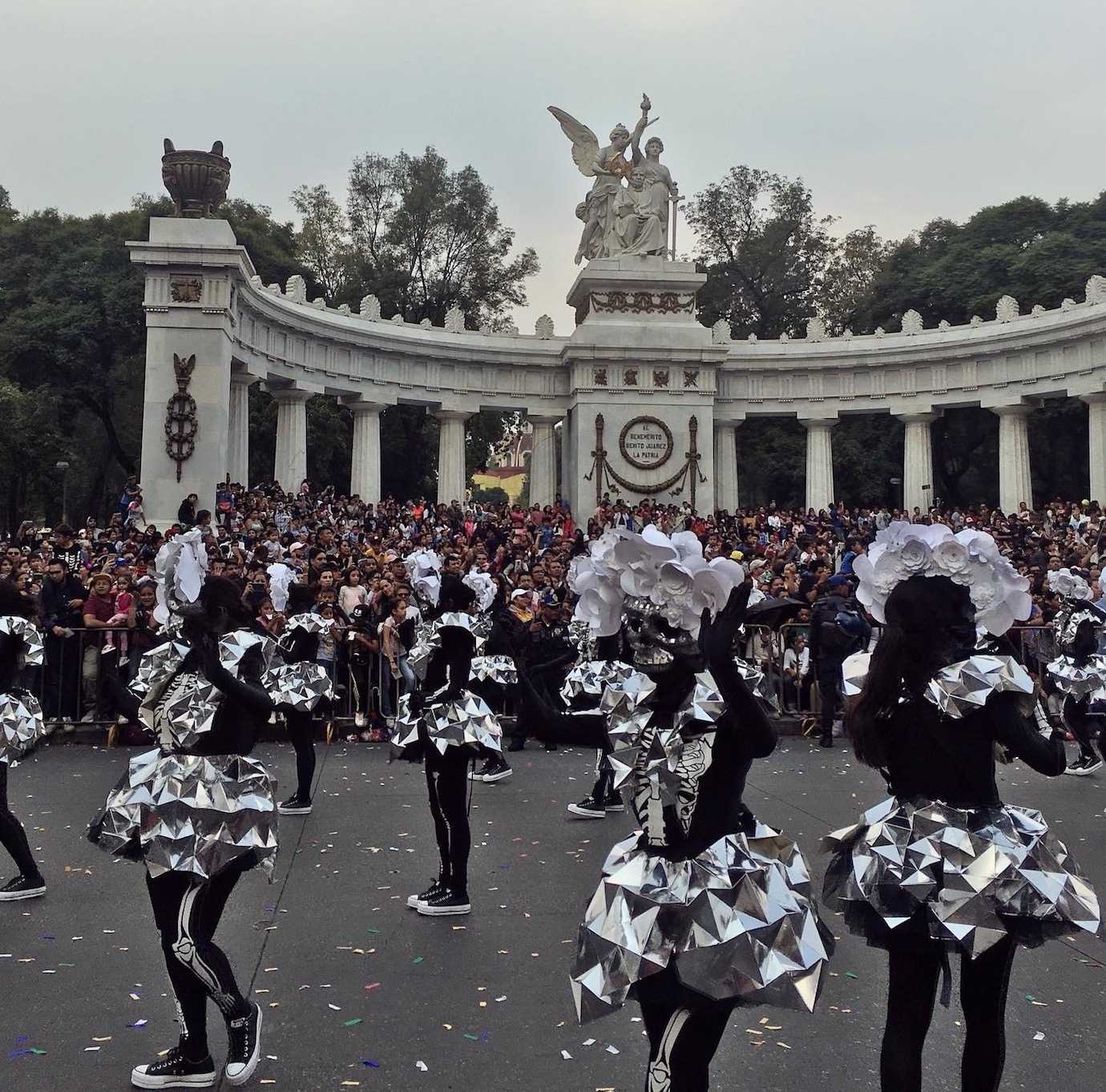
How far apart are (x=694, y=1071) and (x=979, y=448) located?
5017cm

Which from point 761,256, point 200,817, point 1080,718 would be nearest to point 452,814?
point 200,817

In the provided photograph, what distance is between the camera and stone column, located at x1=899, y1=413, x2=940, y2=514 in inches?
1617

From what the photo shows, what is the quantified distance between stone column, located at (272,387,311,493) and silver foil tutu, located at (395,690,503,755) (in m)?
28.5

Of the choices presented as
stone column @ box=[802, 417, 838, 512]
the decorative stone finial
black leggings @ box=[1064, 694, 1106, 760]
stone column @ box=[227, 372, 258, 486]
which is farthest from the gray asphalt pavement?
the decorative stone finial

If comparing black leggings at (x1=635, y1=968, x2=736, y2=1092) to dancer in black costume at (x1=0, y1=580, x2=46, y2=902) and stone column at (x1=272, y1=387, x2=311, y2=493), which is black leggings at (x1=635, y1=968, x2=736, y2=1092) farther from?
stone column at (x1=272, y1=387, x2=311, y2=493)

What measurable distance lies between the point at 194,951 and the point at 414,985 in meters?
1.58

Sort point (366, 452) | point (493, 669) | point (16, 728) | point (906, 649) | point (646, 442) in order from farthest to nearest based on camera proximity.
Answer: point (366, 452) → point (646, 442) → point (493, 669) → point (16, 728) → point (906, 649)

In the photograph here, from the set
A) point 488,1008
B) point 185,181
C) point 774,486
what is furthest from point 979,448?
point 488,1008

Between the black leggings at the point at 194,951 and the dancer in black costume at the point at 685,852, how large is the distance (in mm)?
1763

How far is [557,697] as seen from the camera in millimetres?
11398

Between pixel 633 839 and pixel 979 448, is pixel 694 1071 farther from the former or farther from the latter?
pixel 979 448

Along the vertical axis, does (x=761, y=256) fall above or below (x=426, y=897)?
above

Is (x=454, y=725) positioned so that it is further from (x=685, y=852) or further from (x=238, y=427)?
(x=238, y=427)

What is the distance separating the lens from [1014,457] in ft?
131
